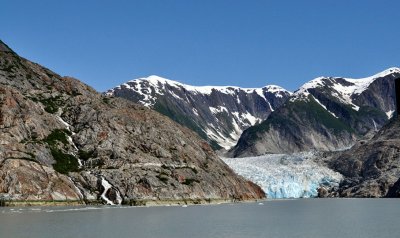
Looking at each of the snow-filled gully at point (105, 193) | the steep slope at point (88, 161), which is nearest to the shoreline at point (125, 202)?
the steep slope at point (88, 161)

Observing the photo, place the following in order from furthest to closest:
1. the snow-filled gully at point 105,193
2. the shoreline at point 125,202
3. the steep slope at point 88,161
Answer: the snow-filled gully at point 105,193
the steep slope at point 88,161
the shoreline at point 125,202

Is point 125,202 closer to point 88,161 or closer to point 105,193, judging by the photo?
point 105,193

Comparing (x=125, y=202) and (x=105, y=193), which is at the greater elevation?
(x=105, y=193)

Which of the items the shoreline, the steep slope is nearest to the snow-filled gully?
the steep slope

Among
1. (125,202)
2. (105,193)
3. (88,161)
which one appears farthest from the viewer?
(88,161)

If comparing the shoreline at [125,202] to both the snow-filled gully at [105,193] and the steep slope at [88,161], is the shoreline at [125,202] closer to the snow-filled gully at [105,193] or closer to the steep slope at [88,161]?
the steep slope at [88,161]

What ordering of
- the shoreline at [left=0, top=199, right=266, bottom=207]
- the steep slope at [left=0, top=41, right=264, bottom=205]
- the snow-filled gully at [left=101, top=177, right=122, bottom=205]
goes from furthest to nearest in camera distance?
the snow-filled gully at [left=101, top=177, right=122, bottom=205]
the steep slope at [left=0, top=41, right=264, bottom=205]
the shoreline at [left=0, top=199, right=266, bottom=207]

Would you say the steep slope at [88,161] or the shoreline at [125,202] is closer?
the shoreline at [125,202]

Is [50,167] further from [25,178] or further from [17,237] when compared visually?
[17,237]

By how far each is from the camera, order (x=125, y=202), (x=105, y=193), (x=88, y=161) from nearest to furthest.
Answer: (x=125, y=202) → (x=105, y=193) → (x=88, y=161)

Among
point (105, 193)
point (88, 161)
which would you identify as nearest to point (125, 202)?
point (105, 193)

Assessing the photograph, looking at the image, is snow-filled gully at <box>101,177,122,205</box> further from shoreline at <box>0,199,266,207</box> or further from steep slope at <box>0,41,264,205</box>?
shoreline at <box>0,199,266,207</box>
